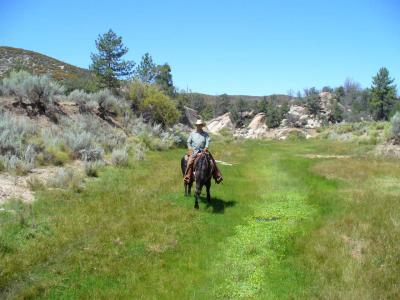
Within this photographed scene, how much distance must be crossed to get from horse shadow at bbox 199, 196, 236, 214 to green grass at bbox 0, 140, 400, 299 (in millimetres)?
67

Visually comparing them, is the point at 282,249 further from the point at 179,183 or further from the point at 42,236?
the point at 179,183

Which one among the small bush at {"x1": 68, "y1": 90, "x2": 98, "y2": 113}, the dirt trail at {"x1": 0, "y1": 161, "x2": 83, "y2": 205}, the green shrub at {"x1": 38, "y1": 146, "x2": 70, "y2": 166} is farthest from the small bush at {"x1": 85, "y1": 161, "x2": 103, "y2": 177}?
the small bush at {"x1": 68, "y1": 90, "x2": 98, "y2": 113}

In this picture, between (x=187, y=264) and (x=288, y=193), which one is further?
(x=288, y=193)

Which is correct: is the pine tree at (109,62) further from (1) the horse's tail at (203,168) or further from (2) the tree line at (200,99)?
(1) the horse's tail at (203,168)

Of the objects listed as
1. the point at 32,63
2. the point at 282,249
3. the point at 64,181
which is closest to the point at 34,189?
the point at 64,181

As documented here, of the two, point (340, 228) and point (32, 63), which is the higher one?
point (32, 63)

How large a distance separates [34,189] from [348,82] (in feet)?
385

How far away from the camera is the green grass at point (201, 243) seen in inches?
282

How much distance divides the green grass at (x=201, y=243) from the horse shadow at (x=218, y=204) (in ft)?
0.22

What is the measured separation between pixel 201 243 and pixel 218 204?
3.62 metres

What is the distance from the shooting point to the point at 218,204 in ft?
42.9

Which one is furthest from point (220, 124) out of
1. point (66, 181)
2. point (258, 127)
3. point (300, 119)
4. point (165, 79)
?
point (66, 181)

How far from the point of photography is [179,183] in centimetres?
1588

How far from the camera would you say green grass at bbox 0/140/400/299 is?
7156 millimetres
